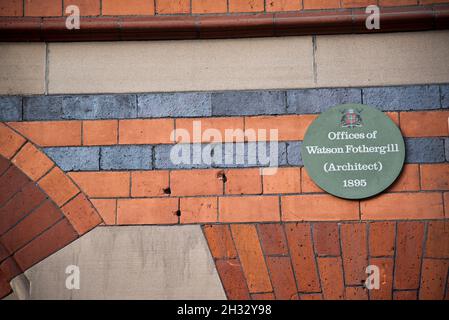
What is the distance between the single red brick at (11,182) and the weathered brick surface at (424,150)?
1798 millimetres

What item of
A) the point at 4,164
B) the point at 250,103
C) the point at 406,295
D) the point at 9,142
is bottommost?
the point at 406,295

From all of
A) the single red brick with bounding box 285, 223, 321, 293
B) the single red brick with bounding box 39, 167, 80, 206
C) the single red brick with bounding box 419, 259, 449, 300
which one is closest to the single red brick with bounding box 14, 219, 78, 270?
the single red brick with bounding box 39, 167, 80, 206

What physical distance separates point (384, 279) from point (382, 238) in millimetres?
181

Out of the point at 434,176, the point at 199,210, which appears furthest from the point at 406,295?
the point at 199,210

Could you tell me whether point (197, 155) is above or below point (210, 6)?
below

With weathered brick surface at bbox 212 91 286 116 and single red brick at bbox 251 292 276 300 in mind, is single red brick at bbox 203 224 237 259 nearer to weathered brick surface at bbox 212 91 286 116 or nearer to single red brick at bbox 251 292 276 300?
single red brick at bbox 251 292 276 300

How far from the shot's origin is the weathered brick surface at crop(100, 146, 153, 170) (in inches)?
93.5

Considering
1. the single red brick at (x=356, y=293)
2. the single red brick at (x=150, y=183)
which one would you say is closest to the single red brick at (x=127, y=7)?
the single red brick at (x=150, y=183)

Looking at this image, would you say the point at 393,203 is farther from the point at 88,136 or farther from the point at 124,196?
the point at 88,136

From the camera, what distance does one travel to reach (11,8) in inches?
97.6

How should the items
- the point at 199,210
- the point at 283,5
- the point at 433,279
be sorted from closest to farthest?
the point at 433,279, the point at 199,210, the point at 283,5

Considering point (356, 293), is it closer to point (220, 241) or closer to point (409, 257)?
point (409, 257)

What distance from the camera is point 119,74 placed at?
96.8 inches
